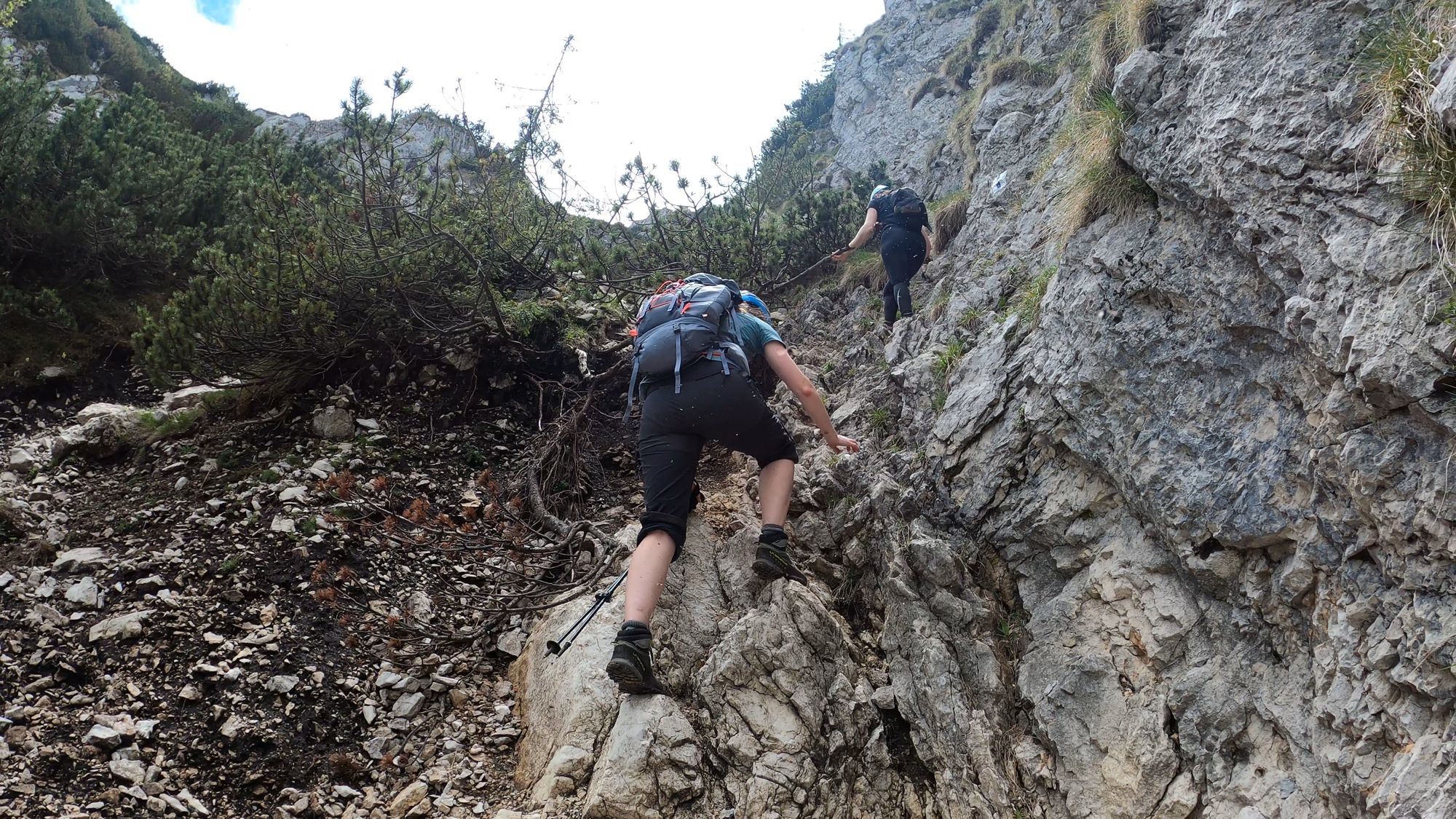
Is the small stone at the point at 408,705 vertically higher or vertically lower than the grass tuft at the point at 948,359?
lower

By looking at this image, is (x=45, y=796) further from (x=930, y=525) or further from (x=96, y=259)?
(x=96, y=259)

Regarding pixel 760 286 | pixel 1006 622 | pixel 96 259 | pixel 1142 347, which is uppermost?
pixel 760 286

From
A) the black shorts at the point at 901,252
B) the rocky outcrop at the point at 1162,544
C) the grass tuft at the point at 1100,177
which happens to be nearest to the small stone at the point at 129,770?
the rocky outcrop at the point at 1162,544

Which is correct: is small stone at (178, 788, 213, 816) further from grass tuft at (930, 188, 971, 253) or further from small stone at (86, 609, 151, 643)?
grass tuft at (930, 188, 971, 253)

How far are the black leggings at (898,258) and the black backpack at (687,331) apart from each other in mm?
3943

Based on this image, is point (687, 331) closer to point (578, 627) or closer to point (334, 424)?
point (578, 627)

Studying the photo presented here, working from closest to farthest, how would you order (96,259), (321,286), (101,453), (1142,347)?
(1142,347) → (101,453) → (321,286) → (96,259)

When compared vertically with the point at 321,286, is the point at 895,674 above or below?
below

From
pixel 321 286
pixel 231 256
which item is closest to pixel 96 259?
pixel 231 256

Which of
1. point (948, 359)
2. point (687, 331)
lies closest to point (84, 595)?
point (687, 331)

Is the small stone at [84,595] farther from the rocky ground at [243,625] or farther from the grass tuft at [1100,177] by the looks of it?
the grass tuft at [1100,177]

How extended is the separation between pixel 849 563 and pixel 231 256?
609 cm

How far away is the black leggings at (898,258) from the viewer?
8.54 meters

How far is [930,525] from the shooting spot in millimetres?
5031
